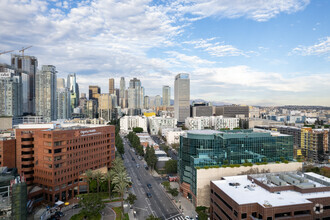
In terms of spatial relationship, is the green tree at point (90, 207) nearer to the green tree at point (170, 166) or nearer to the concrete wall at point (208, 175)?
the concrete wall at point (208, 175)

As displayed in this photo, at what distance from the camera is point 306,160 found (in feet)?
482

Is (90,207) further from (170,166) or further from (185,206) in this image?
(170,166)

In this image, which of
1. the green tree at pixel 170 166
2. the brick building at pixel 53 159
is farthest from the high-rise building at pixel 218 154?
the brick building at pixel 53 159

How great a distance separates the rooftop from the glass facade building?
16.2 meters

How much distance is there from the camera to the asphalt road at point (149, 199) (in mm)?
74562

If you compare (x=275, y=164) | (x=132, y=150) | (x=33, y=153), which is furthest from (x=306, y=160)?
(x=33, y=153)

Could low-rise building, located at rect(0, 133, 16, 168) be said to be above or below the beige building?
above

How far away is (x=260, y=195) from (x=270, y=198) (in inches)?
103

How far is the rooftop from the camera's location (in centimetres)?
5344

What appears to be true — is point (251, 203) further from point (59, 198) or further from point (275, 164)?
point (59, 198)

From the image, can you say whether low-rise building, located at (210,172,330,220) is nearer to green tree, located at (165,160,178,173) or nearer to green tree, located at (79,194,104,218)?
green tree, located at (79,194,104,218)

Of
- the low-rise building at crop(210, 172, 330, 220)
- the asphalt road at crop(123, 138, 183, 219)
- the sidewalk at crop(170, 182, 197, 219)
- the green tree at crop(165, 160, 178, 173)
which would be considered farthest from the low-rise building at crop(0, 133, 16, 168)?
the low-rise building at crop(210, 172, 330, 220)

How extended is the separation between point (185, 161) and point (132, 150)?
99.4 meters

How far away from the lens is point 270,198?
55750 mm
